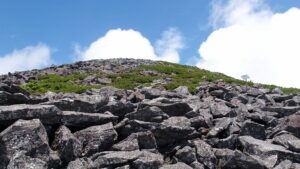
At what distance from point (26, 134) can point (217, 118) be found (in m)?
10.2

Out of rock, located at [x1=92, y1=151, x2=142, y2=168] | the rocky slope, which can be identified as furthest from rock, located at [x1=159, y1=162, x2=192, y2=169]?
rock, located at [x1=92, y1=151, x2=142, y2=168]

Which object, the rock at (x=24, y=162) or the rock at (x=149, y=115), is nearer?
the rock at (x=24, y=162)

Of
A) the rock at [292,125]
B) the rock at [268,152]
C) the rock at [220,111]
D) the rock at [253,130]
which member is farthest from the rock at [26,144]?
the rock at [292,125]

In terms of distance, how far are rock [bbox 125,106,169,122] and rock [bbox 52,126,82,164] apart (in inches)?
163

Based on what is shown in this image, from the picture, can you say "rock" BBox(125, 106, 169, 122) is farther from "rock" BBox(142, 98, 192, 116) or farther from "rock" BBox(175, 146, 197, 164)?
"rock" BBox(175, 146, 197, 164)

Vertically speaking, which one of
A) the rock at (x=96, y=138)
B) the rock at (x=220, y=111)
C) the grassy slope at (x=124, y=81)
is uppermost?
the grassy slope at (x=124, y=81)

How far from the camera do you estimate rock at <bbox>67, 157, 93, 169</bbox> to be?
1633 centimetres

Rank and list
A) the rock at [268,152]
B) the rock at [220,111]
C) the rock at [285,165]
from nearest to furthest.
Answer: the rock at [285,165], the rock at [268,152], the rock at [220,111]

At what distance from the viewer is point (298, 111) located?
24422 mm

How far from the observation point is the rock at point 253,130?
20.7 metres

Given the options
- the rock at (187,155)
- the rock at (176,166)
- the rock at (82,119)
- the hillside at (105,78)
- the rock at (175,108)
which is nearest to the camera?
the rock at (176,166)

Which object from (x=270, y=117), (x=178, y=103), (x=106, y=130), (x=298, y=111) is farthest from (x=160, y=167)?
(x=298, y=111)

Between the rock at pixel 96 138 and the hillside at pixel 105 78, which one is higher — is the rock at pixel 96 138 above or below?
below

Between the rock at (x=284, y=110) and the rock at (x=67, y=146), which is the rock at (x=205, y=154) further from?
the rock at (x=284, y=110)
